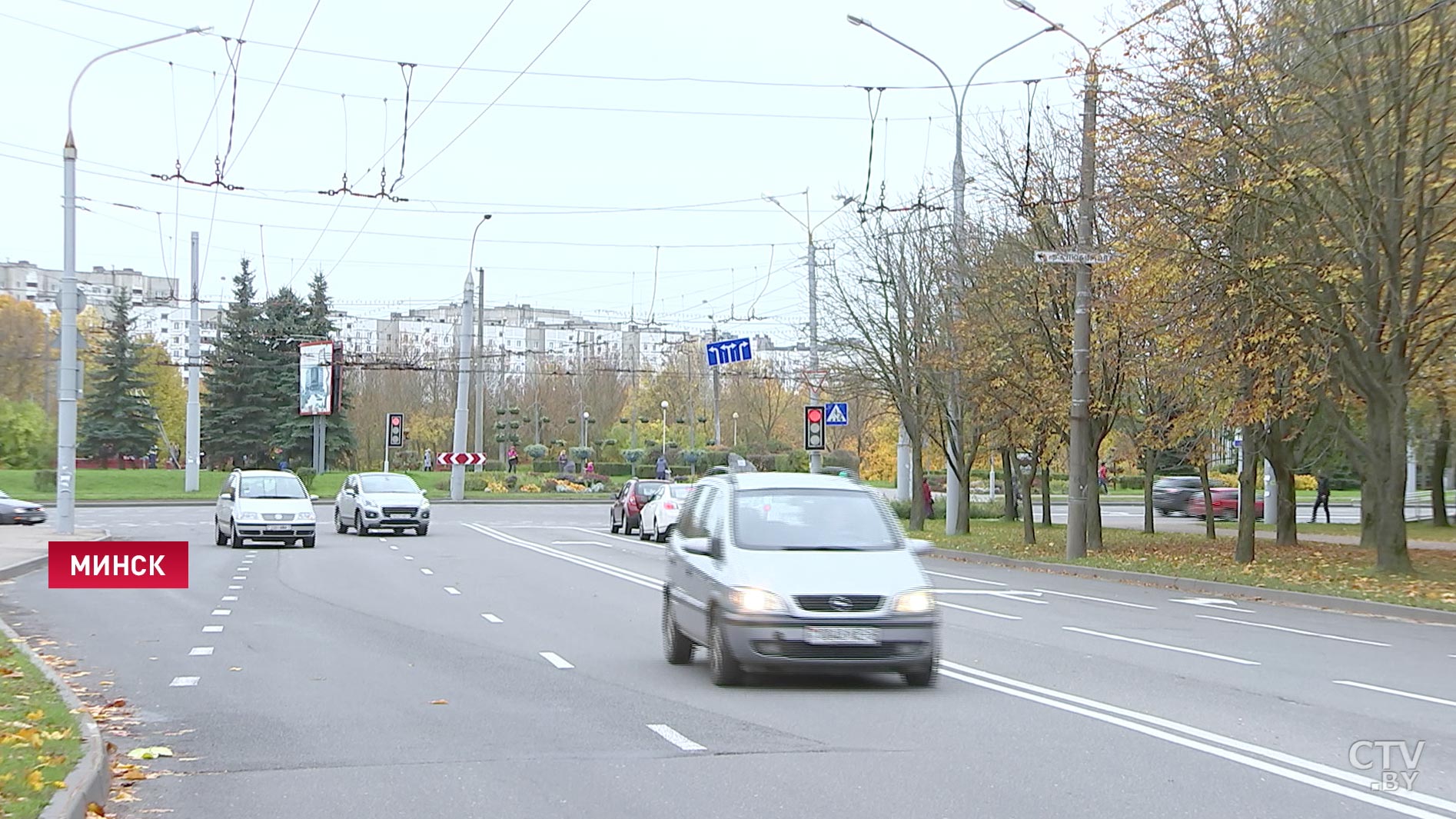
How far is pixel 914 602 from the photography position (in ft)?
35.1

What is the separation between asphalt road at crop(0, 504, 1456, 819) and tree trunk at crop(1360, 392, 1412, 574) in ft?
16.6

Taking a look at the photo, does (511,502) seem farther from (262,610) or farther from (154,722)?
(154,722)

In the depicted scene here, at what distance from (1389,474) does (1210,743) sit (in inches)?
660

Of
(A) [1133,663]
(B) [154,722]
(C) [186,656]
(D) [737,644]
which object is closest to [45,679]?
(B) [154,722]

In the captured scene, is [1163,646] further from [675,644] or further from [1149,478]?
[1149,478]

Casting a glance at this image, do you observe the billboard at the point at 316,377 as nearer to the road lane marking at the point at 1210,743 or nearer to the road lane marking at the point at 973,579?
the road lane marking at the point at 973,579

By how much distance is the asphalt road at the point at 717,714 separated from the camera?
740 centimetres

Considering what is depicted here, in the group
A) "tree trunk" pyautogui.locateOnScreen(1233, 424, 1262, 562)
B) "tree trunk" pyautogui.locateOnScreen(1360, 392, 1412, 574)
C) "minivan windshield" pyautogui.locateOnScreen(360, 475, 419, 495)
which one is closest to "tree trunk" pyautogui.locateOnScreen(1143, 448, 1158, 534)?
"tree trunk" pyautogui.locateOnScreen(1233, 424, 1262, 562)

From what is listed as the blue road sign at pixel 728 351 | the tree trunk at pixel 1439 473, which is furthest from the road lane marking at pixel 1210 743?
the tree trunk at pixel 1439 473

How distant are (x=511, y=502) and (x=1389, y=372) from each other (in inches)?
1728

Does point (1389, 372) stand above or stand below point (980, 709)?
above

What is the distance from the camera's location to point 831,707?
10273mm

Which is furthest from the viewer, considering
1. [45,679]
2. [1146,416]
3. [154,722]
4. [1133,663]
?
[1146,416]
